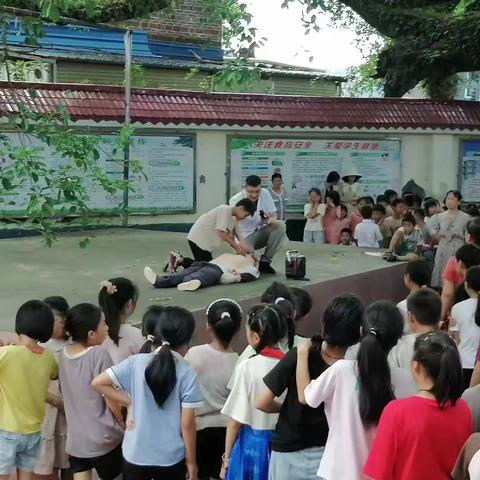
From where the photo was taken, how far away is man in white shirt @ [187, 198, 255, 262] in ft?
25.5

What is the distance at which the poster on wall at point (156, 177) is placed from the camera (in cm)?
1095

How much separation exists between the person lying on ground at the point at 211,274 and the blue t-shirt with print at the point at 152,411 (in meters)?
3.71

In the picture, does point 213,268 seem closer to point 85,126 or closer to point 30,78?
point 85,126

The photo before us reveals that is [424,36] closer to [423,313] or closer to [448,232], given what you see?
[448,232]

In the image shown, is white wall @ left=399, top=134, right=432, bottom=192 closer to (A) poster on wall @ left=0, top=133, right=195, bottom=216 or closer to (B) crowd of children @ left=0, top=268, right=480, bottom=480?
(A) poster on wall @ left=0, top=133, right=195, bottom=216

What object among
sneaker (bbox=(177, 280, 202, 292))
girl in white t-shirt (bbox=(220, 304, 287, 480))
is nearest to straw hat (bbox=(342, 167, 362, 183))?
sneaker (bbox=(177, 280, 202, 292))

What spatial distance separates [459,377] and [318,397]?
0.53 metres

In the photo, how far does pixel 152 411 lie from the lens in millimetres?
3555

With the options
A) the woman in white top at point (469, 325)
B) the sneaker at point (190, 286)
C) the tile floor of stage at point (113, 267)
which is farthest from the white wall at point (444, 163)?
the woman in white top at point (469, 325)

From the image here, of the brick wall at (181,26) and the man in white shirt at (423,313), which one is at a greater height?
the brick wall at (181,26)

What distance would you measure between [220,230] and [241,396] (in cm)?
440

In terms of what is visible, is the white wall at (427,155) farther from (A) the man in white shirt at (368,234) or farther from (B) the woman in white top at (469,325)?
(B) the woman in white top at (469,325)

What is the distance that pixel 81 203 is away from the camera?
14.3ft

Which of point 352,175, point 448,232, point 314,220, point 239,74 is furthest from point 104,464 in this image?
point 352,175
